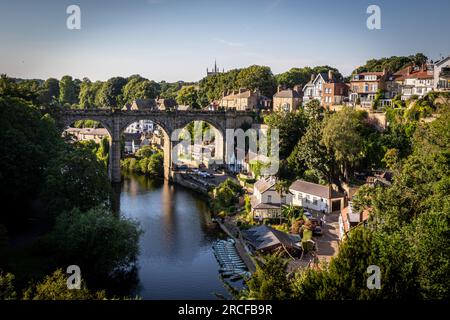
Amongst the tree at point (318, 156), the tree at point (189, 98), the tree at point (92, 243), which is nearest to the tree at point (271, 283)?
the tree at point (92, 243)

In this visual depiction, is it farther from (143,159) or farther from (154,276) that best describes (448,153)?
(143,159)

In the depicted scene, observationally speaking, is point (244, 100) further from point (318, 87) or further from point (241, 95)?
point (318, 87)

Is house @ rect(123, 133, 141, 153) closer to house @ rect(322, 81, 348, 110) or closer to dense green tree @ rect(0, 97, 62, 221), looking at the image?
house @ rect(322, 81, 348, 110)

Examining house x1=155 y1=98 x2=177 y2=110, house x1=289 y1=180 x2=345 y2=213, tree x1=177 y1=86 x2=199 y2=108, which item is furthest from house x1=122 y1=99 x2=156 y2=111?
house x1=289 y1=180 x2=345 y2=213

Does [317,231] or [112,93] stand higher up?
[112,93]

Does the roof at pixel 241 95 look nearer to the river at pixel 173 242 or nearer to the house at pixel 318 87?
the house at pixel 318 87

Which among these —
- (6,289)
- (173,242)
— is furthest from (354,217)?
(6,289)

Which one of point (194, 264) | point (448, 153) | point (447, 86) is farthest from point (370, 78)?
point (194, 264)
